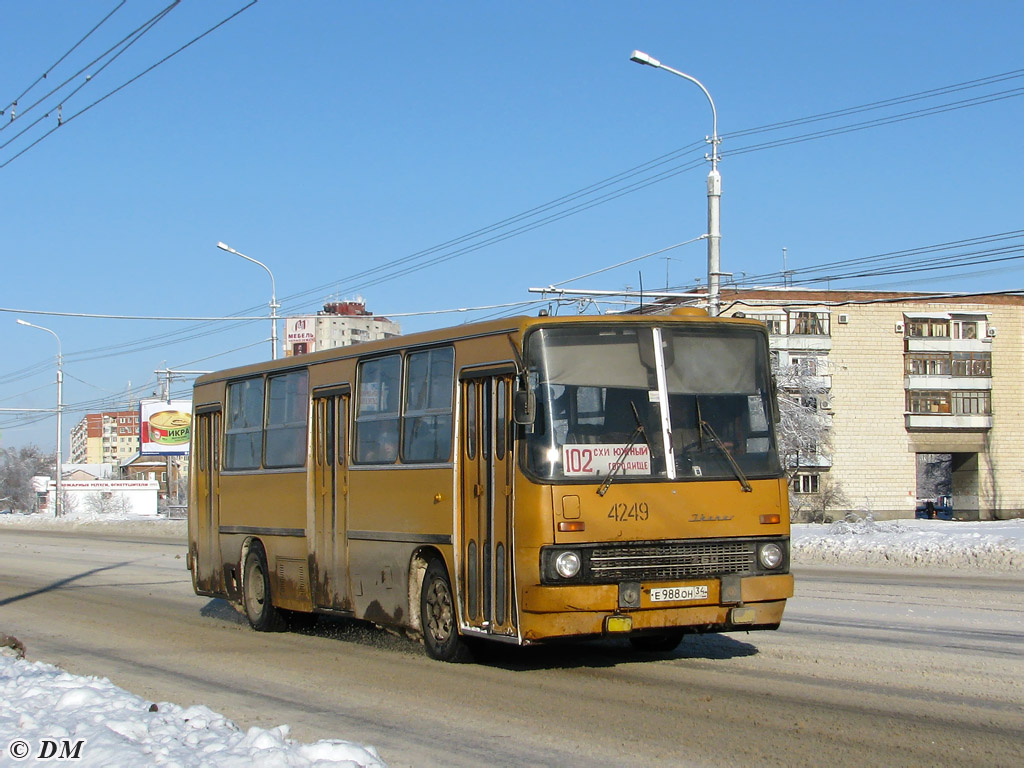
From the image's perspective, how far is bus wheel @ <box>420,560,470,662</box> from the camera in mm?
10734

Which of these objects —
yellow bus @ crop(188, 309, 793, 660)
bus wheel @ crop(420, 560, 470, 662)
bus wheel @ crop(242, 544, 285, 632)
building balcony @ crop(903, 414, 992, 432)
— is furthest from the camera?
building balcony @ crop(903, 414, 992, 432)

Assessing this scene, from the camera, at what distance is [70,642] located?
13.3 metres

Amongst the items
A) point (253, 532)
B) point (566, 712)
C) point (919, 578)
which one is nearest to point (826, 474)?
point (919, 578)

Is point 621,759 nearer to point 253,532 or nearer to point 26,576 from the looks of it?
point 253,532

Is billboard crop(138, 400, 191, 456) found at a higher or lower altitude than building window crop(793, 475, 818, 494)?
higher

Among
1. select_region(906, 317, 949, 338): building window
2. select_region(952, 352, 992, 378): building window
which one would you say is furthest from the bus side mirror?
select_region(952, 352, 992, 378): building window

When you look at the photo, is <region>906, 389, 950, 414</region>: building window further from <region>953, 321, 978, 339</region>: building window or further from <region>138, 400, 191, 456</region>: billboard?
<region>138, 400, 191, 456</region>: billboard

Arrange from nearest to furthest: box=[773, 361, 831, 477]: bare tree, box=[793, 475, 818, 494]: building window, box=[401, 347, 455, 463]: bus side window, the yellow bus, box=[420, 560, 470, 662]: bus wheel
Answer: the yellow bus, box=[420, 560, 470, 662]: bus wheel, box=[401, 347, 455, 463]: bus side window, box=[773, 361, 831, 477]: bare tree, box=[793, 475, 818, 494]: building window

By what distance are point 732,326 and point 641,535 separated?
2043mm

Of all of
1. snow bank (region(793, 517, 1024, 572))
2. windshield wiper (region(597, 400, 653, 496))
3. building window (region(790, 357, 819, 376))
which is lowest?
snow bank (region(793, 517, 1024, 572))

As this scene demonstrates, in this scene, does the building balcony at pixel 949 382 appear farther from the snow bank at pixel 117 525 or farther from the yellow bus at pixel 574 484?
the yellow bus at pixel 574 484

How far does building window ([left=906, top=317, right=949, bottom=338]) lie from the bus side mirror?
251ft

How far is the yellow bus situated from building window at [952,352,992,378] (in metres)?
76.0

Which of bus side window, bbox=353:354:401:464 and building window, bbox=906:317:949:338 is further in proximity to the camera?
building window, bbox=906:317:949:338
